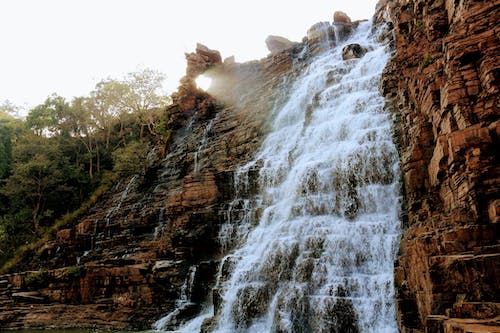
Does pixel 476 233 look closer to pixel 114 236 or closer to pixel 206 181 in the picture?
pixel 206 181

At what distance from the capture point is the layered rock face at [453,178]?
891cm

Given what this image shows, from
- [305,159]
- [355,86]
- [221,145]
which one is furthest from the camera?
[221,145]

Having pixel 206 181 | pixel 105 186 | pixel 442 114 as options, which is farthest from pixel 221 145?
pixel 442 114

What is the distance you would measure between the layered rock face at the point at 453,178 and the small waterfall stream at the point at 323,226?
1.11m

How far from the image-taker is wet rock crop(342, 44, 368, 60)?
2905 centimetres

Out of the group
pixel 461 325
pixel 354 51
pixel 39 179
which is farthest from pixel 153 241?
pixel 461 325

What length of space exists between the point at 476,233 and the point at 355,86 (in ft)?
51.5

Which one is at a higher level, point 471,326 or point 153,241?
point 153,241

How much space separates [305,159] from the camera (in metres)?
21.8

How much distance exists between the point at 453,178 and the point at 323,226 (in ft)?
19.9

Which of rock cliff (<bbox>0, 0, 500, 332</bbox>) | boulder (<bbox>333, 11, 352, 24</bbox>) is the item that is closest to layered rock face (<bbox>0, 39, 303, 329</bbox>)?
rock cliff (<bbox>0, 0, 500, 332</bbox>)

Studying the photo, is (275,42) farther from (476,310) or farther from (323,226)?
(476,310)

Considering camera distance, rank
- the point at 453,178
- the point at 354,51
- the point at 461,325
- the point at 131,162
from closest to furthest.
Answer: the point at 461,325, the point at 453,178, the point at 354,51, the point at 131,162

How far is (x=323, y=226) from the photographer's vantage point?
54.3ft
